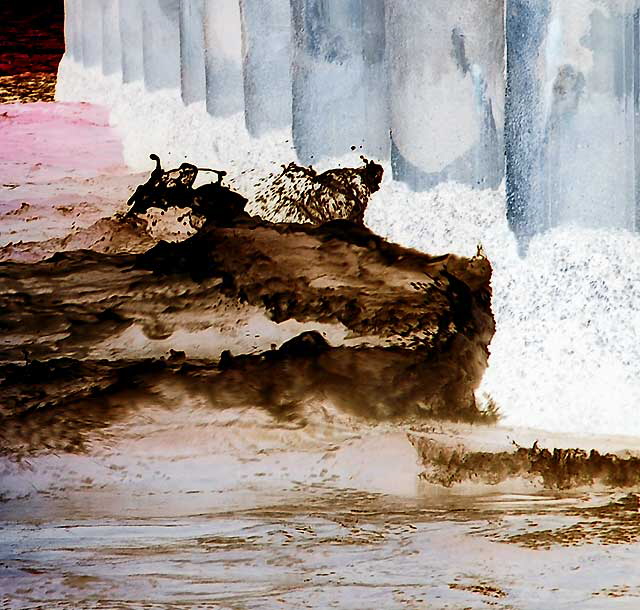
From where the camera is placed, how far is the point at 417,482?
2195 millimetres

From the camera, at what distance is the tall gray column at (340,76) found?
338cm

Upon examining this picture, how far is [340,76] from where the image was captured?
345 cm

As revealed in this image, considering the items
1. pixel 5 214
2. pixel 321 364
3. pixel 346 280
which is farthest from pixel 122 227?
pixel 321 364

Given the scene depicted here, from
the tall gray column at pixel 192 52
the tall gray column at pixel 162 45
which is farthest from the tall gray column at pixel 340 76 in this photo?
the tall gray column at pixel 162 45

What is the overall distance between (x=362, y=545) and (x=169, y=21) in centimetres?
363

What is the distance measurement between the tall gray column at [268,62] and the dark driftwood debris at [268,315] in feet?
2.01

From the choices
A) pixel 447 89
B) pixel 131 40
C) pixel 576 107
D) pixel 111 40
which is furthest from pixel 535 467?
pixel 111 40

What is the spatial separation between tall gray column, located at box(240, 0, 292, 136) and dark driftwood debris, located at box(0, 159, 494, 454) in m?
0.61

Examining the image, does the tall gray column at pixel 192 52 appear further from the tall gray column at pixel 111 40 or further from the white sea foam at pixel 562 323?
the white sea foam at pixel 562 323

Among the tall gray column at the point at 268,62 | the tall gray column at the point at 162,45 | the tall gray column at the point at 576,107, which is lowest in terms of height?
the tall gray column at the point at 576,107

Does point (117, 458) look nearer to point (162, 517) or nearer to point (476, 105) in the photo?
point (162, 517)

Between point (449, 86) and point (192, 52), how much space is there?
6.19ft

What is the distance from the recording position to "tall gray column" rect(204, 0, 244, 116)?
13.5 feet

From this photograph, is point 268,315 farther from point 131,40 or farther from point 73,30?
point 73,30
